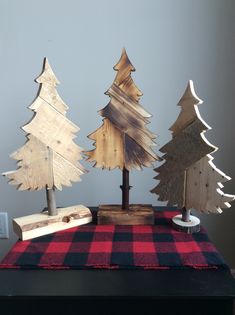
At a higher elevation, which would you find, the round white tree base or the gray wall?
the gray wall

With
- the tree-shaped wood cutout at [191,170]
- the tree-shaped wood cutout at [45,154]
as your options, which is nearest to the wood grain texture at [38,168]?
the tree-shaped wood cutout at [45,154]

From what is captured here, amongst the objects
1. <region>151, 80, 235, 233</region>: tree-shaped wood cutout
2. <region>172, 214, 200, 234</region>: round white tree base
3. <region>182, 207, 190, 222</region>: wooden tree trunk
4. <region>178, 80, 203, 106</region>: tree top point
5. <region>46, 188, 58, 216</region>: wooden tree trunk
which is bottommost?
<region>172, 214, 200, 234</region>: round white tree base

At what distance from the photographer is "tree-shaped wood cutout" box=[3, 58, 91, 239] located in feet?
2.78

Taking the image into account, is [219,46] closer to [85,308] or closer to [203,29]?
[203,29]

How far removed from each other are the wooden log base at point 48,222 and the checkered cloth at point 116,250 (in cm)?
2

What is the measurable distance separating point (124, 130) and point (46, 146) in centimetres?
21

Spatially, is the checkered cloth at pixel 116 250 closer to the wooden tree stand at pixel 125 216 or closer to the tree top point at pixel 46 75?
the wooden tree stand at pixel 125 216

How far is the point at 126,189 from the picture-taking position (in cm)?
95

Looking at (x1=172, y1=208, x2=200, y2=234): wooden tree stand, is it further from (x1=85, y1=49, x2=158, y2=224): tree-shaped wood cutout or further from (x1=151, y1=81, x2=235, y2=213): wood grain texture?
(x1=85, y1=49, x2=158, y2=224): tree-shaped wood cutout

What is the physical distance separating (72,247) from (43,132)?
0.98 feet

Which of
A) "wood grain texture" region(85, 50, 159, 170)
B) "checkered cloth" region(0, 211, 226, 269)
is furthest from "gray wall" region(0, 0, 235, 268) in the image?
"checkered cloth" region(0, 211, 226, 269)

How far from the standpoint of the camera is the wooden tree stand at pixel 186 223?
89cm

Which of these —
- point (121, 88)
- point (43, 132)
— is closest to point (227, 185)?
point (121, 88)

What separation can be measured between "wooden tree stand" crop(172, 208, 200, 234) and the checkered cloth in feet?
0.04
